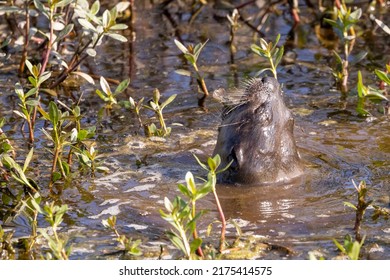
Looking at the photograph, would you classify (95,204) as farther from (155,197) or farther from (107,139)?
(107,139)

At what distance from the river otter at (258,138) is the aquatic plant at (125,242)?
1160mm

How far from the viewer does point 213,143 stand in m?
6.61

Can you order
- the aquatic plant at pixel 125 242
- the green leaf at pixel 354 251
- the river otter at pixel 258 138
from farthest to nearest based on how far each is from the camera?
the river otter at pixel 258 138, the aquatic plant at pixel 125 242, the green leaf at pixel 354 251

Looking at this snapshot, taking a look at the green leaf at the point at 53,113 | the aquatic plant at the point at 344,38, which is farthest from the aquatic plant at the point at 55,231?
the aquatic plant at the point at 344,38

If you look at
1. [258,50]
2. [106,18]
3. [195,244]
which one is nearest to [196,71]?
[258,50]

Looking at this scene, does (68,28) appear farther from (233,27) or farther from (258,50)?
(233,27)

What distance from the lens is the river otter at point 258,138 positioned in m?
5.84

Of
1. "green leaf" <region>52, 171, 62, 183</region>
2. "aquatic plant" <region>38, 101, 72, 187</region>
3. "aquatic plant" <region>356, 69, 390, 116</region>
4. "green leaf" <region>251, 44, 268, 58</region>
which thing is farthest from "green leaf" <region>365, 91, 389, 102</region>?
"green leaf" <region>52, 171, 62, 183</region>

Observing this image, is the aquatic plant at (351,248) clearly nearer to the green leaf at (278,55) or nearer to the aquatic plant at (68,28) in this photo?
the green leaf at (278,55)

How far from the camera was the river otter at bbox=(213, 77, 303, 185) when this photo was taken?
5840 millimetres

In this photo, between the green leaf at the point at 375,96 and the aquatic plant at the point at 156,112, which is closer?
the green leaf at the point at 375,96

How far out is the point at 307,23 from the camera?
918 centimetres
